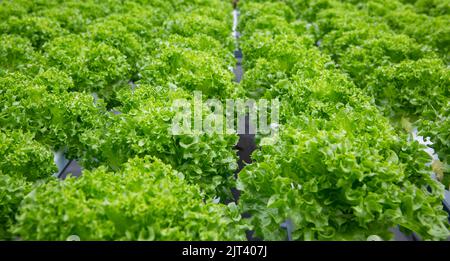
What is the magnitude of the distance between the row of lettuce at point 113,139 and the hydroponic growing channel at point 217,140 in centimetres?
2

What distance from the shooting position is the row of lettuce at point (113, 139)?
288 centimetres

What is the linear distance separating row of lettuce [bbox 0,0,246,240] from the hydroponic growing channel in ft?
0.05

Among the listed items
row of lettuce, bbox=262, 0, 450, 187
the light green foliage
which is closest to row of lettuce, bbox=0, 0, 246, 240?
the light green foliage

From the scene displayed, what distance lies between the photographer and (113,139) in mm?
4137

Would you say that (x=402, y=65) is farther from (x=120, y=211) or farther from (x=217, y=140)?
(x=120, y=211)

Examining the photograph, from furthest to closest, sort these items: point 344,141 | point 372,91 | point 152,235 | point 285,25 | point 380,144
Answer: point 285,25 → point 372,91 → point 380,144 → point 344,141 → point 152,235

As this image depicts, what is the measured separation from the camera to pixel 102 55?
6094 mm

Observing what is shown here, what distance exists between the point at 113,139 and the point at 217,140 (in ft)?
3.35

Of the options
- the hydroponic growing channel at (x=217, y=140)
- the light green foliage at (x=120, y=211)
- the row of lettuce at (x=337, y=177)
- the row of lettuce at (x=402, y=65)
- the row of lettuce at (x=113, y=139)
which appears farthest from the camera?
the row of lettuce at (x=402, y=65)

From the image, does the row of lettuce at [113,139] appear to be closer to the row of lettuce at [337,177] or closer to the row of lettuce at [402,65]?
the row of lettuce at [337,177]

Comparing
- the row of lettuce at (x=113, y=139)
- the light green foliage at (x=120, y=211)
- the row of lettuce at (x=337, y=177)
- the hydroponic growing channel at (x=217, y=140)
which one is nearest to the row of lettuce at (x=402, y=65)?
the hydroponic growing channel at (x=217, y=140)

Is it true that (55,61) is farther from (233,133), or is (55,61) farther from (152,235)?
(152,235)

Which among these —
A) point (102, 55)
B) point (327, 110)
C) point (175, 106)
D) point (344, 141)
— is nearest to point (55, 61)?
point (102, 55)

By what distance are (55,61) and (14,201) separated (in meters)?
3.11
